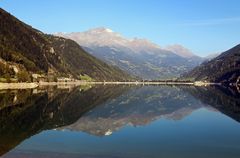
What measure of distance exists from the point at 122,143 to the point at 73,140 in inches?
252

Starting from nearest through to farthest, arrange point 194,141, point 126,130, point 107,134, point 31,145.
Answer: point 31,145, point 194,141, point 107,134, point 126,130

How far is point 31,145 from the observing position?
167 ft

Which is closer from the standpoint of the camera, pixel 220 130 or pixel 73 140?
pixel 73 140

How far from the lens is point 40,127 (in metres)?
70.0

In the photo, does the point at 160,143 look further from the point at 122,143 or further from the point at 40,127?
the point at 40,127

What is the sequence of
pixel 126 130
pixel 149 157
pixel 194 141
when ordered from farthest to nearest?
pixel 126 130, pixel 194 141, pixel 149 157

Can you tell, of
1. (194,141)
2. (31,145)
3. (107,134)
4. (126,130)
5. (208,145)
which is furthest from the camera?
(126,130)

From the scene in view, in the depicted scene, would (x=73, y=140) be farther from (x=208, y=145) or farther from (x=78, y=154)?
(x=208, y=145)

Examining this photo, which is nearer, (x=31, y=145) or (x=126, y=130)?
(x=31, y=145)

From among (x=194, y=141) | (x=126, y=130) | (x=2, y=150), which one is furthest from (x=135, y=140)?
(x=2, y=150)

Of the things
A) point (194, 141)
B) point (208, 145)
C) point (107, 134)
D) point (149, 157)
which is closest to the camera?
point (149, 157)

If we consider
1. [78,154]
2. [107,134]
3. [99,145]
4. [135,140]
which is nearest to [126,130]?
[107,134]

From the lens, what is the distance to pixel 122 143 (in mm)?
54375

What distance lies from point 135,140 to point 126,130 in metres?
12.0
